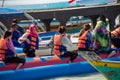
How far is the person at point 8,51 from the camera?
35.1ft

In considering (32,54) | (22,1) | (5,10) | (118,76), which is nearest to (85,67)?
(32,54)

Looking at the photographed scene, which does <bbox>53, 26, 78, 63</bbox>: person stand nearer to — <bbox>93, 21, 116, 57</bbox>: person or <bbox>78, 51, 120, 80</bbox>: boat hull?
<bbox>93, 21, 116, 57</bbox>: person

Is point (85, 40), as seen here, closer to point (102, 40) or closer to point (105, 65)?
point (102, 40)

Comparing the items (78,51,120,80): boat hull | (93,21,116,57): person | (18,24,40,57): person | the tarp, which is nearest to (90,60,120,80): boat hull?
(78,51,120,80): boat hull

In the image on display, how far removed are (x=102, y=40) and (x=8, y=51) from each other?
3.33 metres

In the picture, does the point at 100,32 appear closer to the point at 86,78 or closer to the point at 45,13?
the point at 86,78

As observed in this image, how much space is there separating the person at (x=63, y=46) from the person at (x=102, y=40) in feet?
3.28

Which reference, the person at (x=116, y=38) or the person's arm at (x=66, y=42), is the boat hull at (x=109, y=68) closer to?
the person's arm at (x=66, y=42)

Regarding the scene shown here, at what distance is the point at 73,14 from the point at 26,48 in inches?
420

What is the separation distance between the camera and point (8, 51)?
10844 mm

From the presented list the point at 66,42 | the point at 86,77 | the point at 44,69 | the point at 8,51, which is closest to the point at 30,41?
the point at 66,42

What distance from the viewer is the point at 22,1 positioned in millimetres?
27266

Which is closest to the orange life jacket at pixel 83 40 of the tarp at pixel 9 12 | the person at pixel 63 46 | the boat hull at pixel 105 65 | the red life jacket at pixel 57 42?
the person at pixel 63 46

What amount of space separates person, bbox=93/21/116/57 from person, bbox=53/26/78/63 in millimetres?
1000
